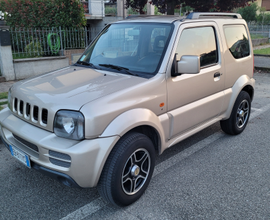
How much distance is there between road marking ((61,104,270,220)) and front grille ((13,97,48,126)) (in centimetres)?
96

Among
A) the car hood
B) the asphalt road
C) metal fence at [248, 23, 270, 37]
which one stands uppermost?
metal fence at [248, 23, 270, 37]

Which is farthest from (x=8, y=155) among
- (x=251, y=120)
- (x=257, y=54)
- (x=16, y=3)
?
(x=257, y=54)

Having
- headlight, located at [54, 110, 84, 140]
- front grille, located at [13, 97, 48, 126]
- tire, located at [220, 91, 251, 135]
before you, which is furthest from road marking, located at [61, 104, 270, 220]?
front grille, located at [13, 97, 48, 126]

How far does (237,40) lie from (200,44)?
108 centimetres

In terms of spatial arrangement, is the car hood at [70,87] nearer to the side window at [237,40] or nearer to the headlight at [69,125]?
the headlight at [69,125]

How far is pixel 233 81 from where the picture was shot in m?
4.37

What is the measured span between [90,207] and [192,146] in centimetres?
208

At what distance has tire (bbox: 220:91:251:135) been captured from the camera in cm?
455

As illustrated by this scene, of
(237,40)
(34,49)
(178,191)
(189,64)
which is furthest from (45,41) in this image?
(178,191)

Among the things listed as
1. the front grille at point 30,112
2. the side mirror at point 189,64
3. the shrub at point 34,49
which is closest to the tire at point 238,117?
the side mirror at point 189,64

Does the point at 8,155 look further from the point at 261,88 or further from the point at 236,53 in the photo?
the point at 261,88

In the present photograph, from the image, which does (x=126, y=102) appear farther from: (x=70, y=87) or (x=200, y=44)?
(x=200, y=44)

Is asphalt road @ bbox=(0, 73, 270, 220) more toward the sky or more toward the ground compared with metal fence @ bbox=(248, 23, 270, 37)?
more toward the ground

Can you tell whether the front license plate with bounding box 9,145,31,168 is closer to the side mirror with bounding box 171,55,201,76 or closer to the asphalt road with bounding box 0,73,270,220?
the asphalt road with bounding box 0,73,270,220
